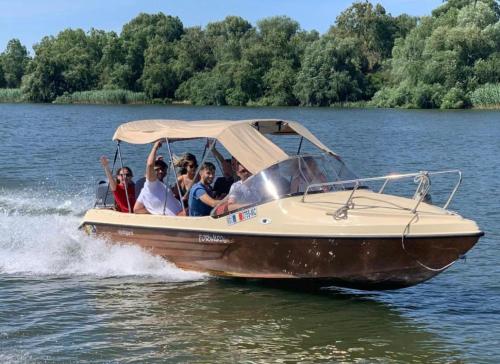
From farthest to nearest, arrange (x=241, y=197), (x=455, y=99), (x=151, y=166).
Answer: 1. (x=455, y=99)
2. (x=151, y=166)
3. (x=241, y=197)

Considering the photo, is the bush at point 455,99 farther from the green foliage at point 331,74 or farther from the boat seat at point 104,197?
the boat seat at point 104,197

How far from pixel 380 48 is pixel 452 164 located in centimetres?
8440

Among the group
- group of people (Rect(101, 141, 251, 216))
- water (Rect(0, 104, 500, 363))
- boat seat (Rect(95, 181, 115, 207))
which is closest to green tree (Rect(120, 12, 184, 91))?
water (Rect(0, 104, 500, 363))

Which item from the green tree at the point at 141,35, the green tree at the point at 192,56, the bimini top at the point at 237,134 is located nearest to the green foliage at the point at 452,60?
the green tree at the point at 192,56

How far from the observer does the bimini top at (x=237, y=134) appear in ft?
35.2

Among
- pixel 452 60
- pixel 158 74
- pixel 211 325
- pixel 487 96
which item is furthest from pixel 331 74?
pixel 211 325

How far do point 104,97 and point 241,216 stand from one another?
83.9 meters

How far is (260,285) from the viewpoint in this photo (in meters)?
11.1

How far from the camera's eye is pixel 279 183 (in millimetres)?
10281

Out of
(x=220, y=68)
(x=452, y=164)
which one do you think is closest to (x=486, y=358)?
(x=452, y=164)

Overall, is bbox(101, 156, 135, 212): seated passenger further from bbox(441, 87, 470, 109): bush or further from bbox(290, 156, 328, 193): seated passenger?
bbox(441, 87, 470, 109): bush

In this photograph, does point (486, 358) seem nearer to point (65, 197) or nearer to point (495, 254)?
point (495, 254)

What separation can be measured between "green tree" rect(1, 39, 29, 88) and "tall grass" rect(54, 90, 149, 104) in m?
24.0

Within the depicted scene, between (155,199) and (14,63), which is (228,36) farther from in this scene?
(155,199)
